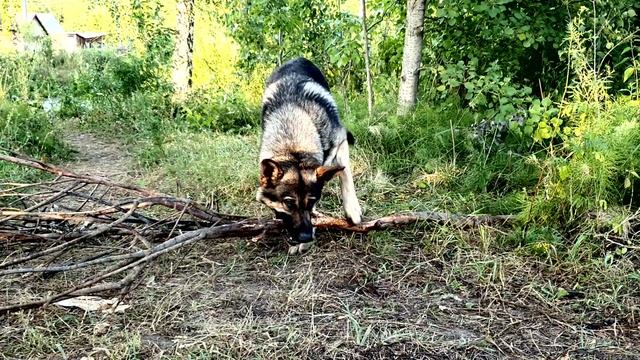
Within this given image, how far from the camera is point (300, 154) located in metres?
3.68

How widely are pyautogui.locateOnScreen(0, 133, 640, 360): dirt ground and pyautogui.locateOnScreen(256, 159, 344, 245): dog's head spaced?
239mm

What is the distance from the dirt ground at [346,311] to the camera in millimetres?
2631

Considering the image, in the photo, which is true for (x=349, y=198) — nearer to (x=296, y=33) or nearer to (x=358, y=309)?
(x=358, y=309)

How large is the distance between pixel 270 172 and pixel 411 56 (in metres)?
2.78

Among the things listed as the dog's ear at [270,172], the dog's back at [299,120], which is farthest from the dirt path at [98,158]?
the dog's ear at [270,172]

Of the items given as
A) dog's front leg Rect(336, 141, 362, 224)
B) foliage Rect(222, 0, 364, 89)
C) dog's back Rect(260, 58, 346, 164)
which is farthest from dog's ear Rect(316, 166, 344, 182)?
foliage Rect(222, 0, 364, 89)

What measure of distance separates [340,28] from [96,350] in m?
4.51

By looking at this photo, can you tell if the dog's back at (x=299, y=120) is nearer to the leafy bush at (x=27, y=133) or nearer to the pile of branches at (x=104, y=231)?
the pile of branches at (x=104, y=231)

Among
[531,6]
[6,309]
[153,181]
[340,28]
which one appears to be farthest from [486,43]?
[6,309]

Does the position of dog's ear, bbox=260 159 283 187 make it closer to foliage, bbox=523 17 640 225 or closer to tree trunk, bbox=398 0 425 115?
foliage, bbox=523 17 640 225

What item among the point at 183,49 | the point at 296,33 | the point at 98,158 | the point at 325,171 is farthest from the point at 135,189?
the point at 183,49

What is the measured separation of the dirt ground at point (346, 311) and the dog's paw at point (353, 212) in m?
0.13

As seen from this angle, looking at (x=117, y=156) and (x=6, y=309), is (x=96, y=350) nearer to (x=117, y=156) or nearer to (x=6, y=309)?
(x=6, y=309)

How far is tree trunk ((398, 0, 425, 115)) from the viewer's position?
17.9ft
